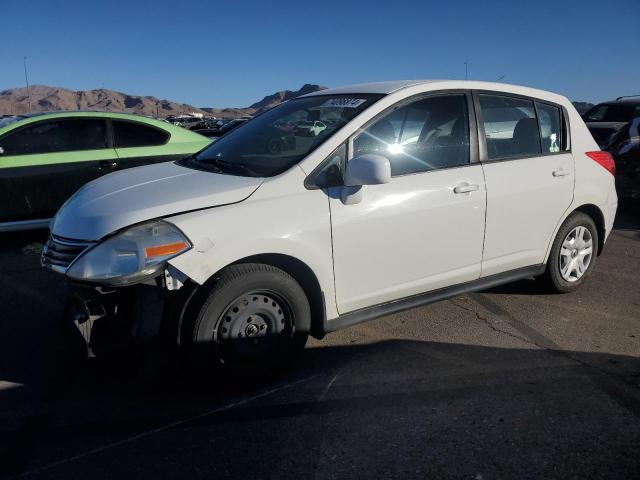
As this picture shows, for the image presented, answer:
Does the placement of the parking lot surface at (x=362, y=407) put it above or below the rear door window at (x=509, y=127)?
below

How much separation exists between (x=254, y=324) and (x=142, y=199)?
0.92 m

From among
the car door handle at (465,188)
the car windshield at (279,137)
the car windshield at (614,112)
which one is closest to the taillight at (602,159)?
the car door handle at (465,188)

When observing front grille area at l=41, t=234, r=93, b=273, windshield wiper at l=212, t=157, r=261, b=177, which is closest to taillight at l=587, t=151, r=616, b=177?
windshield wiper at l=212, t=157, r=261, b=177

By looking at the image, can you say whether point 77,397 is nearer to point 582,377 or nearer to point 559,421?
point 559,421

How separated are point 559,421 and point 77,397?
2613 mm

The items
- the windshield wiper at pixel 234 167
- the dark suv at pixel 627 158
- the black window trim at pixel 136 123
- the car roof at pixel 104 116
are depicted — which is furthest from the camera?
the dark suv at pixel 627 158

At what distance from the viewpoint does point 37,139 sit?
20.1 ft

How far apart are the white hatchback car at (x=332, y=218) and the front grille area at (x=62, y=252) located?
0.02m

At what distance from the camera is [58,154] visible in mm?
6145

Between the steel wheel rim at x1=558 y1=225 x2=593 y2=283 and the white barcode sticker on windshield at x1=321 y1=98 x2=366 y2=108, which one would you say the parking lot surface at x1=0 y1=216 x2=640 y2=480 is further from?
the white barcode sticker on windshield at x1=321 y1=98 x2=366 y2=108

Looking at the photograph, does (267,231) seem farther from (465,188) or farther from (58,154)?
(58,154)

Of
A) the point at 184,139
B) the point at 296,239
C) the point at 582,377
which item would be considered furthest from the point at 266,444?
the point at 184,139

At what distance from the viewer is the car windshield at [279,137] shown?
3.29 meters

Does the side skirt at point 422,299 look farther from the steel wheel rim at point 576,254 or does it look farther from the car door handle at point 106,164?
the car door handle at point 106,164
